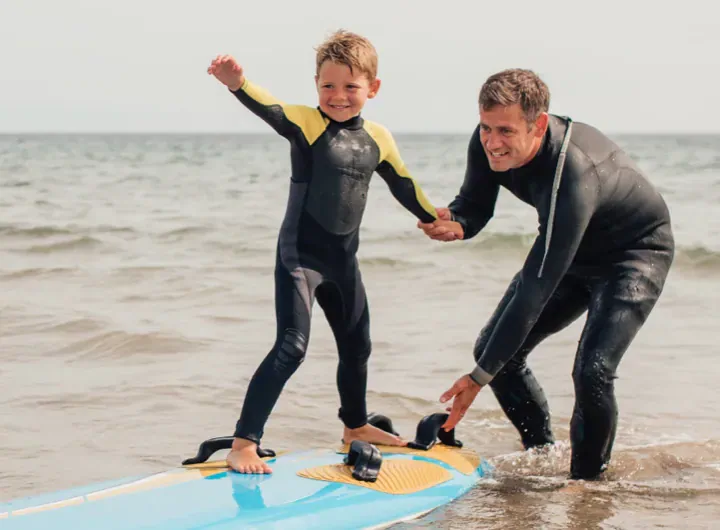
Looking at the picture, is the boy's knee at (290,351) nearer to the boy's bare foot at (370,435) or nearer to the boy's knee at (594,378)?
the boy's bare foot at (370,435)

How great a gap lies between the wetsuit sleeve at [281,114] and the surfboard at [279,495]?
135 centimetres

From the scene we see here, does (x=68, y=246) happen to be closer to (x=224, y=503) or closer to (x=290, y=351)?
(x=290, y=351)

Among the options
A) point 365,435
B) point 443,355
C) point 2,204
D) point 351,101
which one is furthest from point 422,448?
point 2,204

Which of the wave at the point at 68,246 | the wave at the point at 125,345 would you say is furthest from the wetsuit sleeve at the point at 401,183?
the wave at the point at 68,246

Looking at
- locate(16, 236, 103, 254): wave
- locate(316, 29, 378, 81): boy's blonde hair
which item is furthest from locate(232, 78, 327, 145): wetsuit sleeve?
locate(16, 236, 103, 254): wave

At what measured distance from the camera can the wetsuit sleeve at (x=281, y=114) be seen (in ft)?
14.1

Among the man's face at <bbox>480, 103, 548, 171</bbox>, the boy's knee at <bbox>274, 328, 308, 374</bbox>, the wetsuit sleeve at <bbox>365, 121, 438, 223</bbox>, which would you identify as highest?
the man's face at <bbox>480, 103, 548, 171</bbox>

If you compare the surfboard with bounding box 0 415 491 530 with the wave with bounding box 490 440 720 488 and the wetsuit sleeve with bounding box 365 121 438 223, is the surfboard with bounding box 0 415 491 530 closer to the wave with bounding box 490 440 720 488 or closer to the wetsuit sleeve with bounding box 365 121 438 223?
the wave with bounding box 490 440 720 488

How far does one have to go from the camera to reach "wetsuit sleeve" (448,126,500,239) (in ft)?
15.8

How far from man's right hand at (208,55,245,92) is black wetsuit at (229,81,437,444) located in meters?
0.06

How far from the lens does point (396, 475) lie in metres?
4.40

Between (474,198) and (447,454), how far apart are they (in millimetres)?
1215

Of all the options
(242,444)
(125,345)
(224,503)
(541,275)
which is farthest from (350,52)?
(125,345)

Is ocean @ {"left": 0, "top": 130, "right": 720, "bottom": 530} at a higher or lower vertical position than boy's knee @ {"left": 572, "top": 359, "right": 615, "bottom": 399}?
lower
